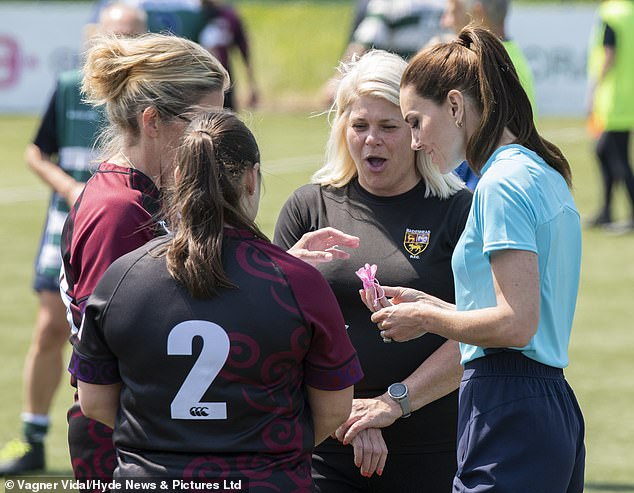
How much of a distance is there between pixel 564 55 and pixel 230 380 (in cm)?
2082

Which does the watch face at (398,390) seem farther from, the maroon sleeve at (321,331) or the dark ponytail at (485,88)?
the dark ponytail at (485,88)

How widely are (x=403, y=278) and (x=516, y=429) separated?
799 millimetres

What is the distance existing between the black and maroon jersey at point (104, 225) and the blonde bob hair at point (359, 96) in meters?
0.92

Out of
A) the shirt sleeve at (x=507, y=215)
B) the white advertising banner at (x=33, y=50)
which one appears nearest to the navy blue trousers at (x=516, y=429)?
the shirt sleeve at (x=507, y=215)

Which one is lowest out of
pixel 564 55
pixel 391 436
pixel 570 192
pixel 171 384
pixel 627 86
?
pixel 564 55

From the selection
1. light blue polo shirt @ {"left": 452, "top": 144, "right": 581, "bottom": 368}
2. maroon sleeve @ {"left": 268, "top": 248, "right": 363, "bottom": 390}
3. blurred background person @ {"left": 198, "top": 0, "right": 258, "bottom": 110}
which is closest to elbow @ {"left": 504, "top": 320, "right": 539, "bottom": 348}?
light blue polo shirt @ {"left": 452, "top": 144, "right": 581, "bottom": 368}

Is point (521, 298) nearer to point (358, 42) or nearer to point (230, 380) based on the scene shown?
point (230, 380)

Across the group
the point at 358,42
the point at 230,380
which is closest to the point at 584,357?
the point at 358,42

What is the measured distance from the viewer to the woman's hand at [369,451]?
3652mm

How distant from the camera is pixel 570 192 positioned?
10.7 ft

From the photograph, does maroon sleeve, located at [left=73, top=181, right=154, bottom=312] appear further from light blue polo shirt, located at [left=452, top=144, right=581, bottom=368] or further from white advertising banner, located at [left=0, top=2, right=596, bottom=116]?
white advertising banner, located at [left=0, top=2, right=596, bottom=116]

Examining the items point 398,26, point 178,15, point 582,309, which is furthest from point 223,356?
point 178,15

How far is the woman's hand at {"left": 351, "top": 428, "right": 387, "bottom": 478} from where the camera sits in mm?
3652

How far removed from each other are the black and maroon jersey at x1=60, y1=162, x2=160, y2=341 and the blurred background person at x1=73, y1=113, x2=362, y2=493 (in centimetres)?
27
